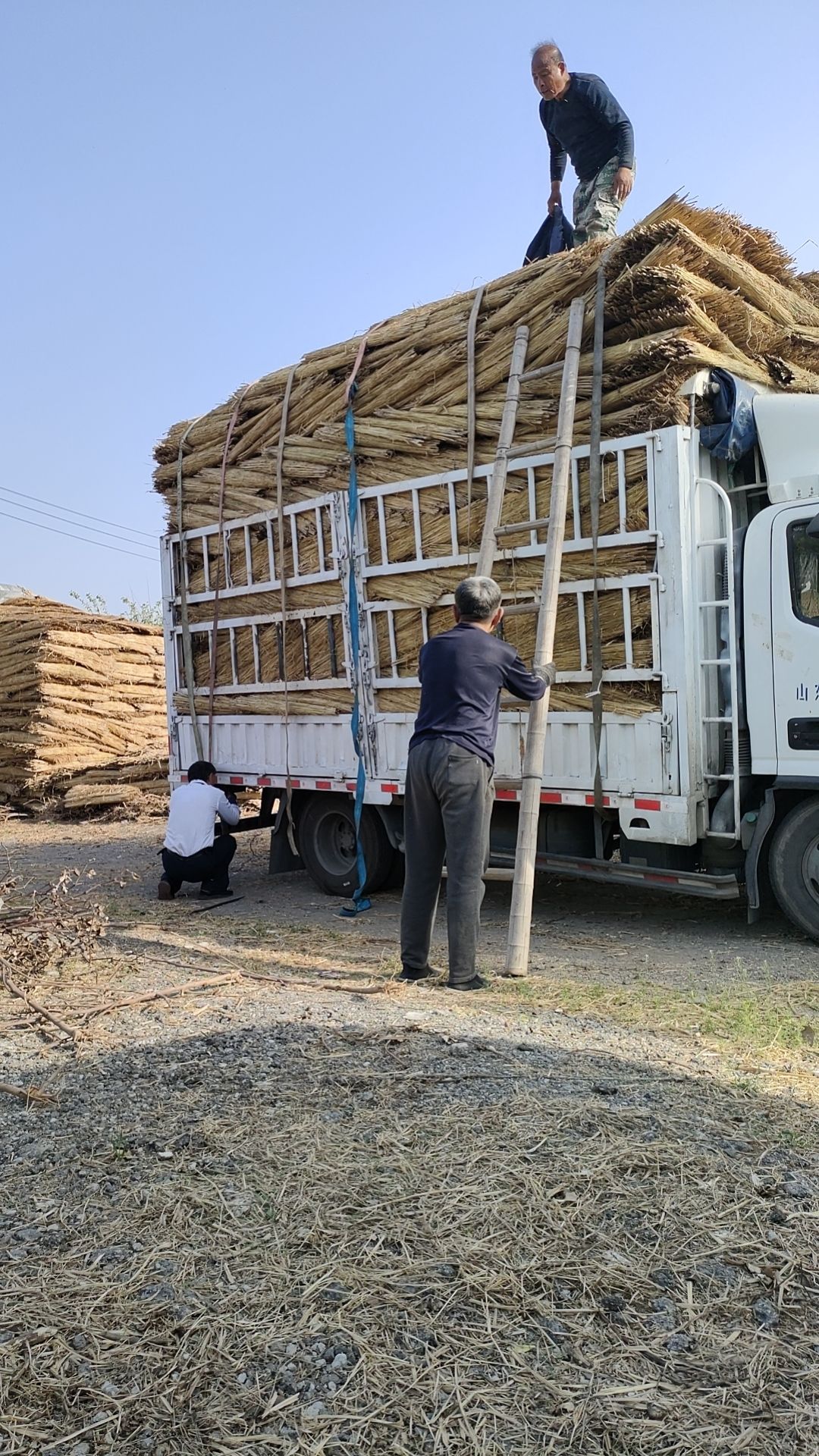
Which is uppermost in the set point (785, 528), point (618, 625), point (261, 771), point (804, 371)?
point (804, 371)

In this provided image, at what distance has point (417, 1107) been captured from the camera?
3.85m

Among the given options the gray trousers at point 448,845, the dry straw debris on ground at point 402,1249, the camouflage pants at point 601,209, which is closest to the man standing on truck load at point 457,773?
the gray trousers at point 448,845

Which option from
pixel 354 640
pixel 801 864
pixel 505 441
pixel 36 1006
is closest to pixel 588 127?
pixel 505 441

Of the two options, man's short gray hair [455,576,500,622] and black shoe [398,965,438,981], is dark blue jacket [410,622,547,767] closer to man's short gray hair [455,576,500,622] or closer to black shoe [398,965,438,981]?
man's short gray hair [455,576,500,622]

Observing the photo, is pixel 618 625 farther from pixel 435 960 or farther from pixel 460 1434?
pixel 460 1434

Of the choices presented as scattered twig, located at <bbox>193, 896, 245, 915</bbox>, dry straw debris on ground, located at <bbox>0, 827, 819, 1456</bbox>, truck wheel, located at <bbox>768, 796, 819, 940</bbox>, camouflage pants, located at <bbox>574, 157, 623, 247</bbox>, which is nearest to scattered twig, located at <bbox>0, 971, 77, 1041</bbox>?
dry straw debris on ground, located at <bbox>0, 827, 819, 1456</bbox>

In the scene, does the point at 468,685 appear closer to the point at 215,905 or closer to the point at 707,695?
the point at 707,695

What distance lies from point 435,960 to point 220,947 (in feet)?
4.68

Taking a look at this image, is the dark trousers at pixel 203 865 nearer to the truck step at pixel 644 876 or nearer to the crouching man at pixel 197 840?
the crouching man at pixel 197 840

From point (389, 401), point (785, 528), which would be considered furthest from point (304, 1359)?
point (389, 401)

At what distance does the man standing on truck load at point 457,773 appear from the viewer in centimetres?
607

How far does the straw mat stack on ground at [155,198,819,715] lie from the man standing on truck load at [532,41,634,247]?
1467mm

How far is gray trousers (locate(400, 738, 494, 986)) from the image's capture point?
5984mm

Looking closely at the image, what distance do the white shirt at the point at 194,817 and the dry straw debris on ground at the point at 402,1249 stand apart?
444cm
